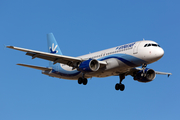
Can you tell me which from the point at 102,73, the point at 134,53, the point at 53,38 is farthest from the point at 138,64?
the point at 53,38

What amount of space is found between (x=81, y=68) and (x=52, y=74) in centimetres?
942

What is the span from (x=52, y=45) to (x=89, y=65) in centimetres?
1583

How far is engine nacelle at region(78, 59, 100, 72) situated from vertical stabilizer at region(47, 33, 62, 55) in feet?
40.6

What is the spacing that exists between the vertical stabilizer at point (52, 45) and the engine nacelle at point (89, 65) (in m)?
12.4

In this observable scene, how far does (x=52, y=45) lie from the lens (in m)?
50.2

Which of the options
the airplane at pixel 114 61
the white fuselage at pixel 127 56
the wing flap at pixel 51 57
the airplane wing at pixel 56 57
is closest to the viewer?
the white fuselage at pixel 127 56

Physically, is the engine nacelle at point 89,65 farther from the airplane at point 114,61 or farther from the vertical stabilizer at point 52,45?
the vertical stabilizer at point 52,45

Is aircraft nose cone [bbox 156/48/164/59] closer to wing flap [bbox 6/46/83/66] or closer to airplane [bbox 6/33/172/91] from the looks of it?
airplane [bbox 6/33/172/91]

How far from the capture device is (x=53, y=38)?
169ft

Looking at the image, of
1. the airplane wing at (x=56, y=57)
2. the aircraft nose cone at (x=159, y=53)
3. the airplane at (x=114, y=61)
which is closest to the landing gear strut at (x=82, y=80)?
the airplane at (x=114, y=61)

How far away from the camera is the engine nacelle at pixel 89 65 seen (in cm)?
3600

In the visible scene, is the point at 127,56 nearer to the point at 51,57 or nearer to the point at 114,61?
the point at 114,61

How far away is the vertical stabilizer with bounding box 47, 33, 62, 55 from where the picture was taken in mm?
49000

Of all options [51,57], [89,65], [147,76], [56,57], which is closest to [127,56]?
[89,65]
